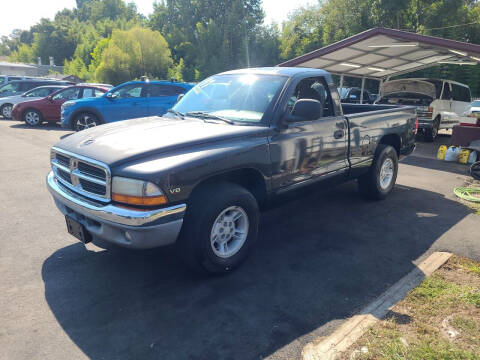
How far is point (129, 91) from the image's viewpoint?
11.2 meters

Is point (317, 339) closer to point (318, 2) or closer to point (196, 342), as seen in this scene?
Answer: point (196, 342)

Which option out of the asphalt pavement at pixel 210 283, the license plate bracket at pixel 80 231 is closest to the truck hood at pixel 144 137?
the license plate bracket at pixel 80 231

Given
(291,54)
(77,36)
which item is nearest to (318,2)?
(291,54)

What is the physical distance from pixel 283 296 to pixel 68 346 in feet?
5.54

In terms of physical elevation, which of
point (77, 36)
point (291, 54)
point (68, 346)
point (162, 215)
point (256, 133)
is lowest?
point (68, 346)

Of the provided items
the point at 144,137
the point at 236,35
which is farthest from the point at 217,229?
the point at 236,35

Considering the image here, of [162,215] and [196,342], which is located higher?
[162,215]

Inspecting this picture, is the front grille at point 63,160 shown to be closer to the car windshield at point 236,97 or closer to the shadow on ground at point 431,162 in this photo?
the car windshield at point 236,97

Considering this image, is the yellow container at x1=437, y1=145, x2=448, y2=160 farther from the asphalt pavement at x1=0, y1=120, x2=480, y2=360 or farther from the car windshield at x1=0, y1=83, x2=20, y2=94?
the car windshield at x1=0, y1=83, x2=20, y2=94

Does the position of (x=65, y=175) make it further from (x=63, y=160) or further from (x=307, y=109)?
(x=307, y=109)

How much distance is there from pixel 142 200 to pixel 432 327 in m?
2.39

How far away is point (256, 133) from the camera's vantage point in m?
3.56

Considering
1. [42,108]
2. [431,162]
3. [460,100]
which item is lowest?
[431,162]

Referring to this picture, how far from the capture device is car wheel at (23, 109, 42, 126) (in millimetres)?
14023
